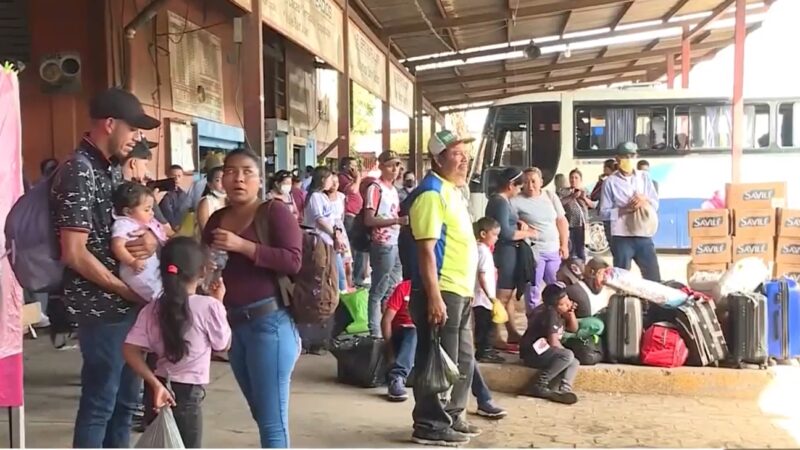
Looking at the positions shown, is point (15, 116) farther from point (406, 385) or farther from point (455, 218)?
point (406, 385)

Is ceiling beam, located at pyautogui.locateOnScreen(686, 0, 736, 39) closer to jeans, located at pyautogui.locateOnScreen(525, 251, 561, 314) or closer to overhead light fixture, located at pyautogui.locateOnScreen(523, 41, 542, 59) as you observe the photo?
overhead light fixture, located at pyautogui.locateOnScreen(523, 41, 542, 59)

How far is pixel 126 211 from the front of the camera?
12.4 ft

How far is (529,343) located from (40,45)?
5560mm

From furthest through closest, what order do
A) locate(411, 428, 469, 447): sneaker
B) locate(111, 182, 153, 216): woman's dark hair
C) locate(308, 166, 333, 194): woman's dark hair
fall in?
1. locate(308, 166, 333, 194): woman's dark hair
2. locate(411, 428, 469, 447): sneaker
3. locate(111, 182, 153, 216): woman's dark hair

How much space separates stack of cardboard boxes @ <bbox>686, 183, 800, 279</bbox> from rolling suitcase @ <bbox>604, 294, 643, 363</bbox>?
14.0 ft

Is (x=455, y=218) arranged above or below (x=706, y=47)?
below

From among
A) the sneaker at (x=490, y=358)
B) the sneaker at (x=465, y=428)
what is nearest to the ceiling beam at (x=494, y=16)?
the sneaker at (x=490, y=358)

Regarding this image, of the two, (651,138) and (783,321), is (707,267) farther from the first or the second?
(651,138)

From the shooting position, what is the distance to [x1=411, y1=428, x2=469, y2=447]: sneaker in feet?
16.5

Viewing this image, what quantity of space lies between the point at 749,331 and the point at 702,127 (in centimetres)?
1058

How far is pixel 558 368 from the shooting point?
6.23 m

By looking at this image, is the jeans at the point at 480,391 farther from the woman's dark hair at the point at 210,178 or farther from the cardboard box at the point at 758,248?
the cardboard box at the point at 758,248

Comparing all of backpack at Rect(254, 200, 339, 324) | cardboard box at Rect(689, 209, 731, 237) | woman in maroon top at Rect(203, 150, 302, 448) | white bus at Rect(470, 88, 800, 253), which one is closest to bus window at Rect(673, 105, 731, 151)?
white bus at Rect(470, 88, 800, 253)

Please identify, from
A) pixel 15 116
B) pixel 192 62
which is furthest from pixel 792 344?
pixel 192 62
